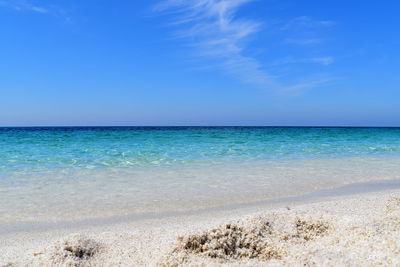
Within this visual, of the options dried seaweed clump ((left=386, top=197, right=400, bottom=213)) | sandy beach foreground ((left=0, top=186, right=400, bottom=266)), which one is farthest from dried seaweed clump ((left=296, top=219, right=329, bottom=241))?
dried seaweed clump ((left=386, top=197, right=400, bottom=213))

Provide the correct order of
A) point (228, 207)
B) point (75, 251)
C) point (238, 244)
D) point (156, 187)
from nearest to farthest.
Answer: point (75, 251) < point (238, 244) < point (228, 207) < point (156, 187)

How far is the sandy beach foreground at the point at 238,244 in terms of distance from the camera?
236 centimetres

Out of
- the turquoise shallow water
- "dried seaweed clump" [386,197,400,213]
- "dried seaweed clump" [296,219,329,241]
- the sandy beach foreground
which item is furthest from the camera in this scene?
the turquoise shallow water

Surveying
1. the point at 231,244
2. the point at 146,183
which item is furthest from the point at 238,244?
the point at 146,183

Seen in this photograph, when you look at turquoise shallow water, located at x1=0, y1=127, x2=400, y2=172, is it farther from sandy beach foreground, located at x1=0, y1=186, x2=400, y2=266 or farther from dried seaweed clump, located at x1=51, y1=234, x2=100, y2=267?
dried seaweed clump, located at x1=51, y1=234, x2=100, y2=267

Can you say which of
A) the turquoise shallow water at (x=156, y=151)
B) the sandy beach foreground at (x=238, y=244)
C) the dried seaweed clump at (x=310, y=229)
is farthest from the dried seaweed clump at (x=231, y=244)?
the turquoise shallow water at (x=156, y=151)

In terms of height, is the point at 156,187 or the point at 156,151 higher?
the point at 156,151

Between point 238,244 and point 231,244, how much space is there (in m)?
0.06

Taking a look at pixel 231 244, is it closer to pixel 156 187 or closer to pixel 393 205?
pixel 393 205

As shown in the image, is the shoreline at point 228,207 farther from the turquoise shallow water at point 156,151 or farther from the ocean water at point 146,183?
the turquoise shallow water at point 156,151

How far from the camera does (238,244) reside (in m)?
2.66

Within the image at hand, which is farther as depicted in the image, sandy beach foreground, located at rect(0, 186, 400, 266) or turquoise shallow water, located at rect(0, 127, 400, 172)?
turquoise shallow water, located at rect(0, 127, 400, 172)

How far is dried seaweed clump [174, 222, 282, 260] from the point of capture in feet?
8.32

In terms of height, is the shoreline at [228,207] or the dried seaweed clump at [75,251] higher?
the dried seaweed clump at [75,251]
